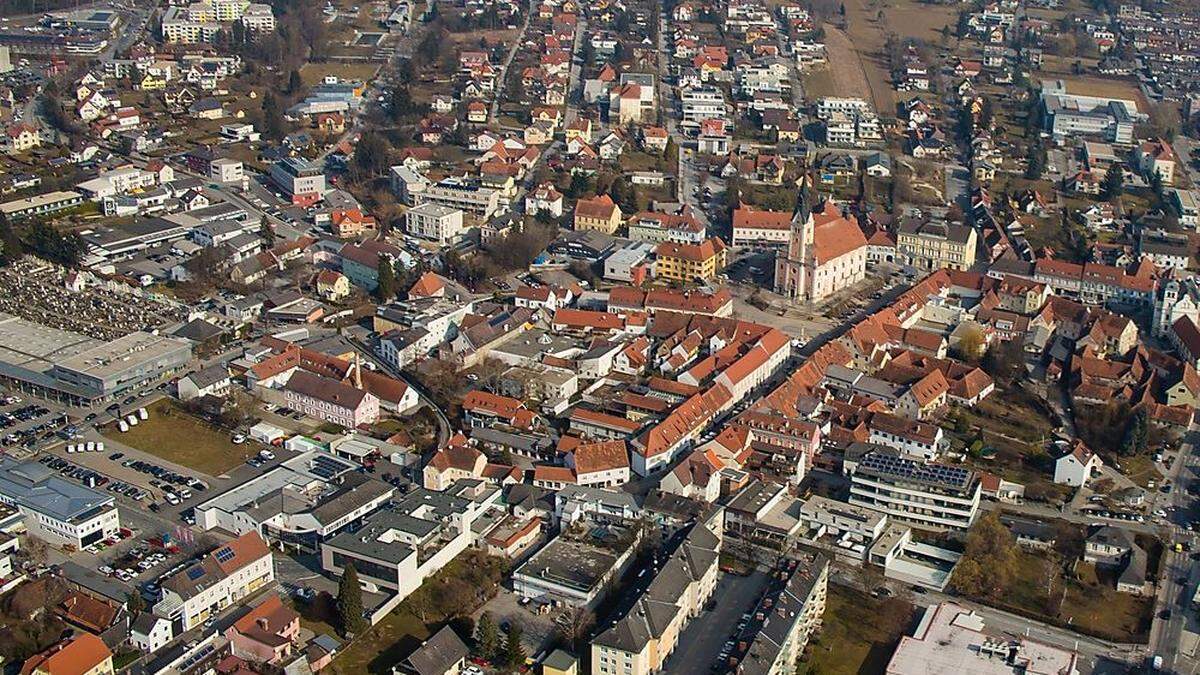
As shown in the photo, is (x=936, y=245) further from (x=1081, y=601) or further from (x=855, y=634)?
(x=855, y=634)

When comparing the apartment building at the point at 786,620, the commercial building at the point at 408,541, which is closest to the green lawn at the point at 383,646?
the commercial building at the point at 408,541

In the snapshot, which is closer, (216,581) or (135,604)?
(135,604)

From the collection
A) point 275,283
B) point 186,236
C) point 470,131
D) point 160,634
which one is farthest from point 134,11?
point 160,634

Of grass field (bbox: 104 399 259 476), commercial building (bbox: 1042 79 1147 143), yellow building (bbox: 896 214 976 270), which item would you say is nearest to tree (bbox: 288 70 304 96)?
yellow building (bbox: 896 214 976 270)

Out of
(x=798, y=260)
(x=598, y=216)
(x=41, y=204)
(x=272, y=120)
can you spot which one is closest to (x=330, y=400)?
(x=798, y=260)

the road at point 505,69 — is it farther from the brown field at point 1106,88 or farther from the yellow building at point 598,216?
the brown field at point 1106,88

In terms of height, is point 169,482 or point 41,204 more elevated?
point 41,204

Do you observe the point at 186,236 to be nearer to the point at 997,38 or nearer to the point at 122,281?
the point at 122,281
